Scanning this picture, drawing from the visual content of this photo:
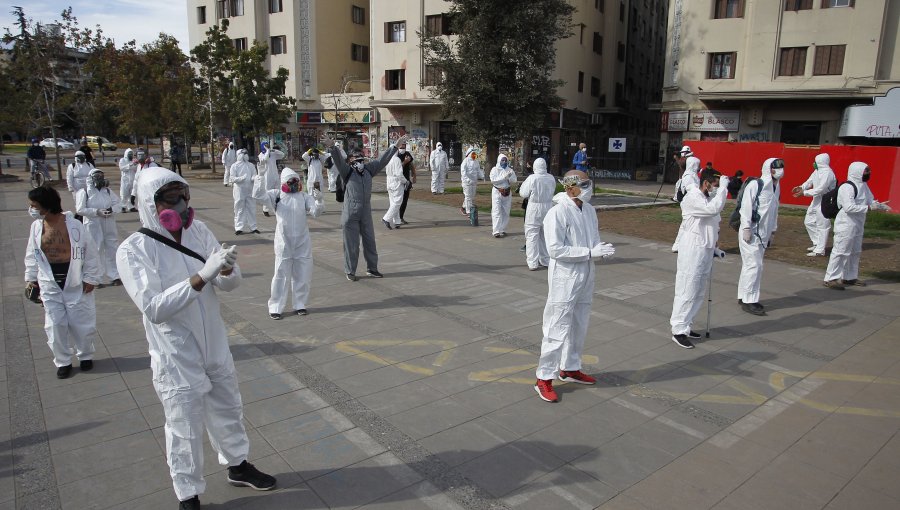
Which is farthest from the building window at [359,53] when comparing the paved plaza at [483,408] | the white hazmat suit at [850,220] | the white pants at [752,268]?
the white pants at [752,268]

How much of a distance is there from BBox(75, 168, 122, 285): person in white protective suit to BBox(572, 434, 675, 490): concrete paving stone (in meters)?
7.48

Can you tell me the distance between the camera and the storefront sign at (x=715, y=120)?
26984mm

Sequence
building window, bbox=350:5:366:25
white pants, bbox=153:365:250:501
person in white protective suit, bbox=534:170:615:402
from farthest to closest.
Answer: building window, bbox=350:5:366:25
person in white protective suit, bbox=534:170:615:402
white pants, bbox=153:365:250:501

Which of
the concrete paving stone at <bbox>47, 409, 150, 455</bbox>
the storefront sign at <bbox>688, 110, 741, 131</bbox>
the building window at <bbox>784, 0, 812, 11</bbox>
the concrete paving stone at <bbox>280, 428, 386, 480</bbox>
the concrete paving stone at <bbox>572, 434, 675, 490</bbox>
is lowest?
the concrete paving stone at <bbox>47, 409, 150, 455</bbox>

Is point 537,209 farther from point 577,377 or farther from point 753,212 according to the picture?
point 577,377

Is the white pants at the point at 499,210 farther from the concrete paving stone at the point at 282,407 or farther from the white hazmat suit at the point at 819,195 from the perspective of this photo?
the concrete paving stone at the point at 282,407

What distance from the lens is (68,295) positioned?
556 centimetres

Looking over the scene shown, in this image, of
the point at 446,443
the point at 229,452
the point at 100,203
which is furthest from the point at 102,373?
the point at 100,203

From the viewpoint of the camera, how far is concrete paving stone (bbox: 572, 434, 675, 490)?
3.91 metres

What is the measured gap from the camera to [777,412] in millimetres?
→ 4926

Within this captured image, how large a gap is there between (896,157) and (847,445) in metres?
17.6

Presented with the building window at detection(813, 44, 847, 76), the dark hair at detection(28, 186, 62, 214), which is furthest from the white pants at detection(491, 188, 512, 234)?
the building window at detection(813, 44, 847, 76)

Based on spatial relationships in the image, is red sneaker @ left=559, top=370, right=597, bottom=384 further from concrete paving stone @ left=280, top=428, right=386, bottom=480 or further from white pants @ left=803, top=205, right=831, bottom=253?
white pants @ left=803, top=205, right=831, bottom=253

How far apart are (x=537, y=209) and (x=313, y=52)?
31.7 metres
